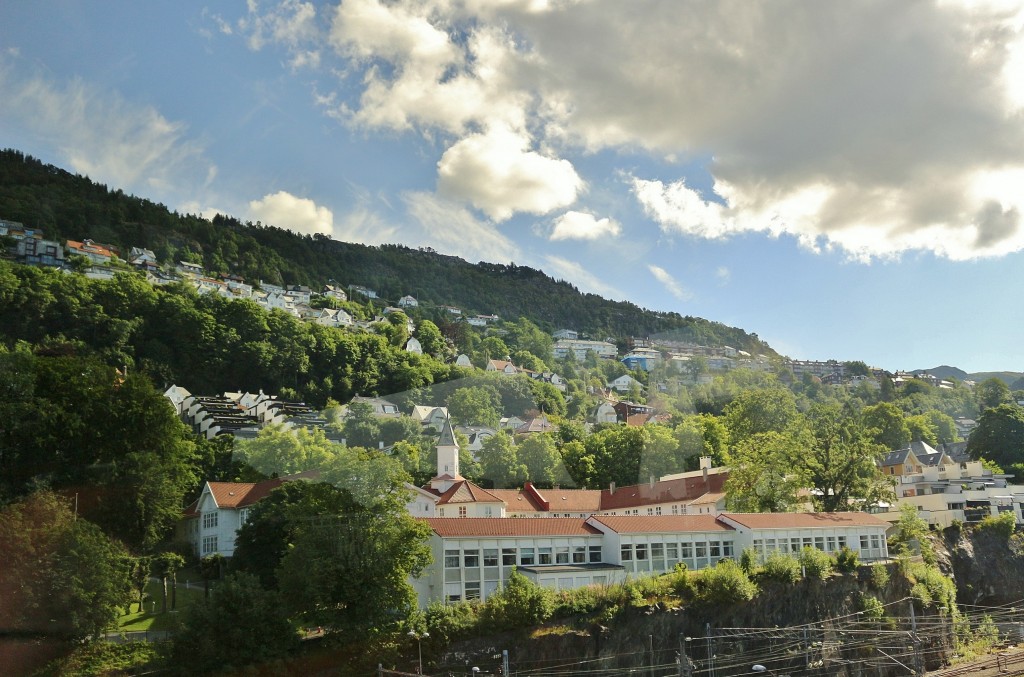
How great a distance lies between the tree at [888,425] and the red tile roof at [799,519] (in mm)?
41952

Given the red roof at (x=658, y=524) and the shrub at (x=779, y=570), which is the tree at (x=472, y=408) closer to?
the red roof at (x=658, y=524)

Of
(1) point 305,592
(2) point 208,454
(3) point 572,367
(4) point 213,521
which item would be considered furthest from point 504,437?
(3) point 572,367

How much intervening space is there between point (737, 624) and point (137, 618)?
23434 millimetres

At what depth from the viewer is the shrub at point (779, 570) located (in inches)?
1444

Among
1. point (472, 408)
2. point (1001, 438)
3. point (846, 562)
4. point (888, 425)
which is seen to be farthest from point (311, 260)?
point (846, 562)

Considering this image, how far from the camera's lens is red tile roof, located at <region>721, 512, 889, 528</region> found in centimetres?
4084

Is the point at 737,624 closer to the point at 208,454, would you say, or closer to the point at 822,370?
the point at 208,454

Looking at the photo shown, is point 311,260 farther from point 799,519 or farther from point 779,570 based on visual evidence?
point 779,570

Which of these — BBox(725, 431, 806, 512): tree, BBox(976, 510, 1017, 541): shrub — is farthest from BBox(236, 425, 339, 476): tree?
BBox(976, 510, 1017, 541): shrub

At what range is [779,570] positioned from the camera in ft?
121

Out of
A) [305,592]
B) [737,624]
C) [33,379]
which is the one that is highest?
[33,379]

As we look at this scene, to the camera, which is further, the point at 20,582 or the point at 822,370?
the point at 822,370

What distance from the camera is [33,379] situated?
123ft

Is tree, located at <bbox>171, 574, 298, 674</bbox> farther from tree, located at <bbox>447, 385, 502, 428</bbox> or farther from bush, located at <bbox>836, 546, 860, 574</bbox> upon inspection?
tree, located at <bbox>447, 385, 502, 428</bbox>
